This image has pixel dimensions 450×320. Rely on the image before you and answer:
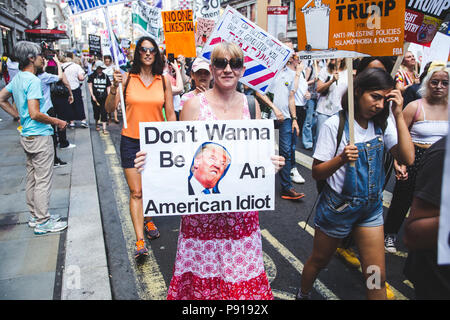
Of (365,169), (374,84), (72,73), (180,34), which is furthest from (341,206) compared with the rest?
(72,73)

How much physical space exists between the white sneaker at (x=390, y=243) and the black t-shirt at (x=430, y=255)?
7.21ft

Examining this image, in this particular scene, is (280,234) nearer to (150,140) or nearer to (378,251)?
(378,251)

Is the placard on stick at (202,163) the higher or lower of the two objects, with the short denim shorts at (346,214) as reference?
higher

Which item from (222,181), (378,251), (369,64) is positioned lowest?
(378,251)

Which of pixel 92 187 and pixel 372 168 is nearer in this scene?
pixel 372 168

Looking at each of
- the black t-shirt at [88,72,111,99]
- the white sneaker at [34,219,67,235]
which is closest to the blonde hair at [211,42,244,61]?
the white sneaker at [34,219,67,235]

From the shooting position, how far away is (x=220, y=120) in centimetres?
213

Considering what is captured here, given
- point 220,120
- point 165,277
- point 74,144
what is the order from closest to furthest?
1. point 220,120
2. point 165,277
3. point 74,144

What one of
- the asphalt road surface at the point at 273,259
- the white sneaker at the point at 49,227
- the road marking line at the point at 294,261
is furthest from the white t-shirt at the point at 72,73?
the road marking line at the point at 294,261

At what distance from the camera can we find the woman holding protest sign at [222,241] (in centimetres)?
223

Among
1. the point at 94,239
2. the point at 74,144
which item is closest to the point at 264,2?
the point at 74,144

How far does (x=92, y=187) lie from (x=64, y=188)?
48 cm

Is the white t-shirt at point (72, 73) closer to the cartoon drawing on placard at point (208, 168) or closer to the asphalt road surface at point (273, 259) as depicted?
the asphalt road surface at point (273, 259)

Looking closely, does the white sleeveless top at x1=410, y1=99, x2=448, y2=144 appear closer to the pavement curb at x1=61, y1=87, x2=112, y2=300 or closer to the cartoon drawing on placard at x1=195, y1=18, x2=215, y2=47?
the pavement curb at x1=61, y1=87, x2=112, y2=300
